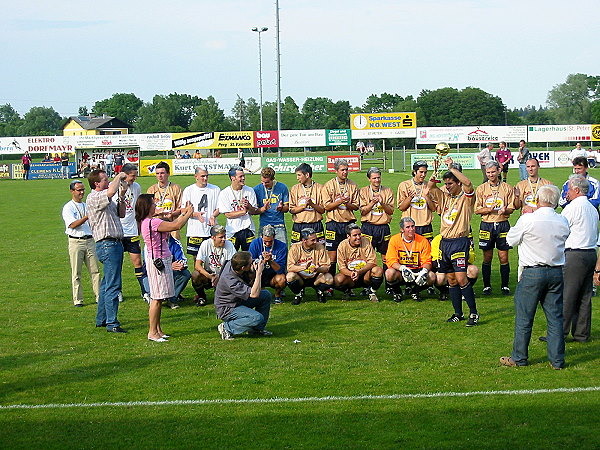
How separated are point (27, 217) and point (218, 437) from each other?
20.2 m

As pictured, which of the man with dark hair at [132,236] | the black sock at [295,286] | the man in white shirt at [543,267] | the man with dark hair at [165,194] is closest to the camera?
the man in white shirt at [543,267]

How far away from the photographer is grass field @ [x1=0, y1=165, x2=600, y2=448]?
5.98 metres

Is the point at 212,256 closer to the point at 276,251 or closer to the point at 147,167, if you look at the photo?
the point at 276,251

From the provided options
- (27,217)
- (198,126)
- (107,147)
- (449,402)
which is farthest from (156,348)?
(198,126)

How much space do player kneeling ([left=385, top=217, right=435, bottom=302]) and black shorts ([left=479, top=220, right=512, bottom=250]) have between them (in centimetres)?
110

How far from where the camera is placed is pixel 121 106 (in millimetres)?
142875

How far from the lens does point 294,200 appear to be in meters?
12.0

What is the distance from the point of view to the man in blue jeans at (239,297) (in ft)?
30.0

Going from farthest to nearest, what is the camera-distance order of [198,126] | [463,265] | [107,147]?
[198,126] → [107,147] → [463,265]

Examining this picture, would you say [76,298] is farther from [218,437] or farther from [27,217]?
[27,217]

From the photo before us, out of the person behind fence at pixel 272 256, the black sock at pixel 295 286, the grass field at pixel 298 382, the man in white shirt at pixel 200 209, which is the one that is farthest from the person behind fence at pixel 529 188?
the man in white shirt at pixel 200 209

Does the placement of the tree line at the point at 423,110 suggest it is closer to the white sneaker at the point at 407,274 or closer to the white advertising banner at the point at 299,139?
the white advertising banner at the point at 299,139

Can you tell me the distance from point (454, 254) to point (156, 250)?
3740 millimetres

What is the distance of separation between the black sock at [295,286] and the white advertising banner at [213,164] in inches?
1408
